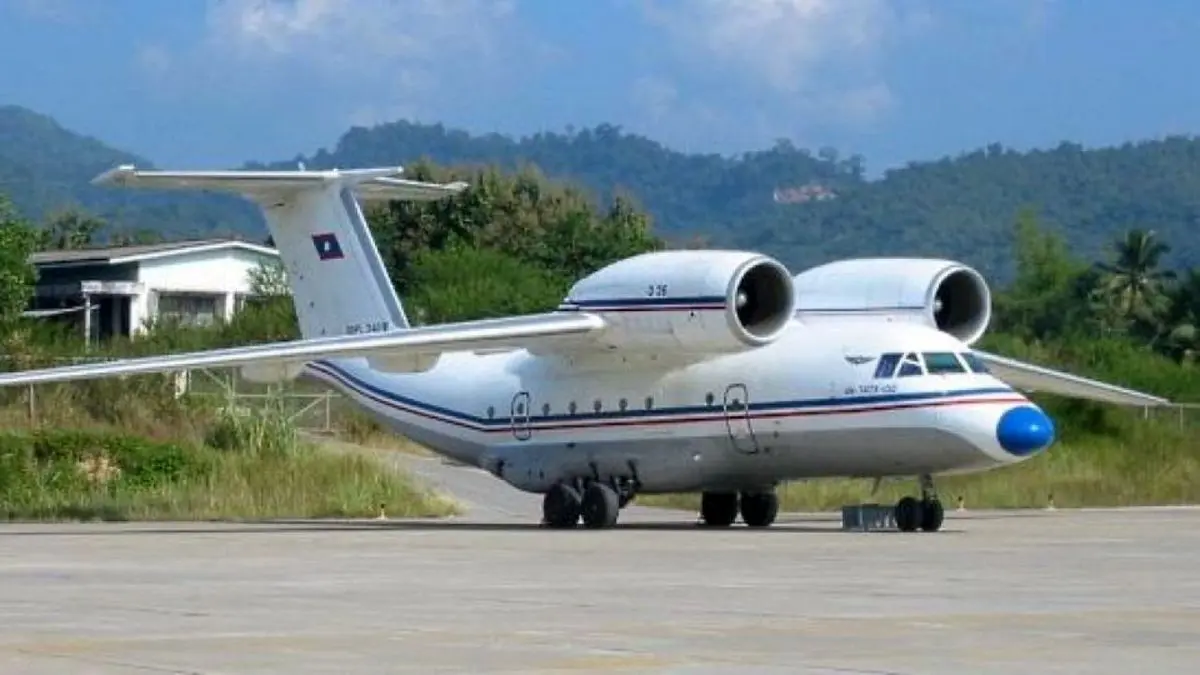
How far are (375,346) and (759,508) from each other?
5973 millimetres

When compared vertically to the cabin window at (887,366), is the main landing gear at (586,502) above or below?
below

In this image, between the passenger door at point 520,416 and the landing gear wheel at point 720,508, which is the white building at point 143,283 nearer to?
the passenger door at point 520,416

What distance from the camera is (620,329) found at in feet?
102

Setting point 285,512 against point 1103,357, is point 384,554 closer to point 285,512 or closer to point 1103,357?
point 285,512

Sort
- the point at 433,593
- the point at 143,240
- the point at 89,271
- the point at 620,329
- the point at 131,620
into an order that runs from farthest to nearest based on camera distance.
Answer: the point at 143,240 → the point at 89,271 → the point at 620,329 → the point at 433,593 → the point at 131,620

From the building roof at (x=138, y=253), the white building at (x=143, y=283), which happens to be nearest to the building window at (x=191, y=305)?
the white building at (x=143, y=283)

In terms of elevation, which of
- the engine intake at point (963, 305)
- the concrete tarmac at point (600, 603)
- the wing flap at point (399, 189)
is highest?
the wing flap at point (399, 189)

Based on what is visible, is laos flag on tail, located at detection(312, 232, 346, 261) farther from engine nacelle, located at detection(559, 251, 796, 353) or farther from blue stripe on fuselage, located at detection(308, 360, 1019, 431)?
engine nacelle, located at detection(559, 251, 796, 353)

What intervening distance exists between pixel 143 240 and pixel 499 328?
112 metres

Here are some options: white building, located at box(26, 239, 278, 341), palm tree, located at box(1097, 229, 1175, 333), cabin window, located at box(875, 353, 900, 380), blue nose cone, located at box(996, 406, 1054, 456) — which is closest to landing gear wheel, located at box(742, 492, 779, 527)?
cabin window, located at box(875, 353, 900, 380)

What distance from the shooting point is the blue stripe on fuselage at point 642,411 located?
29.7 meters

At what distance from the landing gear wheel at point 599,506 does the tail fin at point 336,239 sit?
17.4ft

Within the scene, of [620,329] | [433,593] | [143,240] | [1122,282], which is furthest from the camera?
[143,240]

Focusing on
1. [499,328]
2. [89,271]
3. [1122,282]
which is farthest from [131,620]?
[1122,282]
